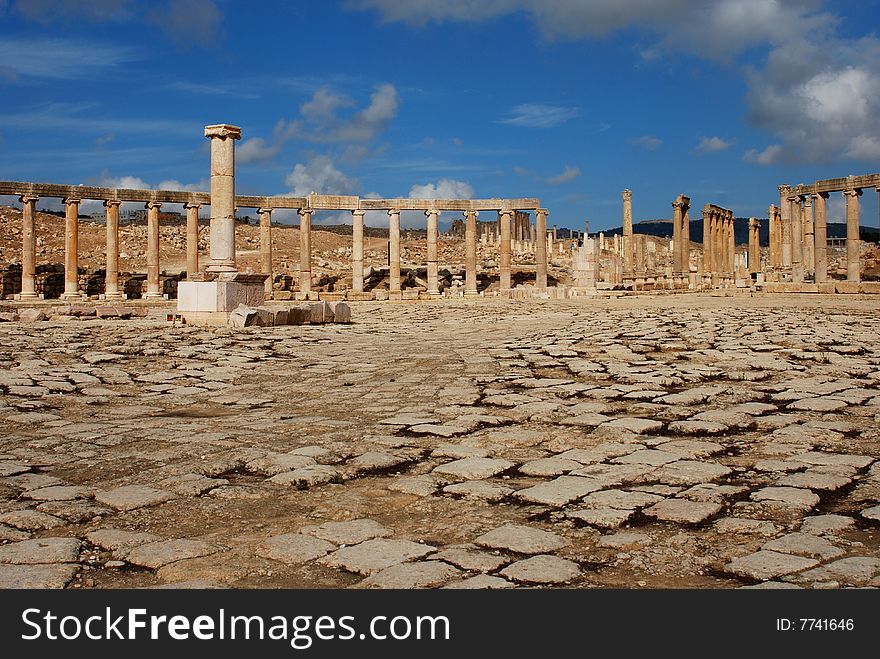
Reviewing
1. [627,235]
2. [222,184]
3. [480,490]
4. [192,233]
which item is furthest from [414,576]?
[627,235]

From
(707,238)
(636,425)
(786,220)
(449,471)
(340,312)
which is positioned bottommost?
(449,471)

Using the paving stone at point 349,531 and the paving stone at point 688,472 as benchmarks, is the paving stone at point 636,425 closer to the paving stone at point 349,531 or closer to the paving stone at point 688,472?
the paving stone at point 688,472

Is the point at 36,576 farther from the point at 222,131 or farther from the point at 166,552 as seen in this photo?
the point at 222,131

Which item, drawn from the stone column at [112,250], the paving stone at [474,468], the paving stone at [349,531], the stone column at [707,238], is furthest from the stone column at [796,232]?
the paving stone at [349,531]

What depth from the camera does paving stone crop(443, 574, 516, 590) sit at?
2.85 metres

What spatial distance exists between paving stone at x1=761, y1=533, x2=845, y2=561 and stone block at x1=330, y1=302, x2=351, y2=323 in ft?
49.0

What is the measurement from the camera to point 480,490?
4.20 meters

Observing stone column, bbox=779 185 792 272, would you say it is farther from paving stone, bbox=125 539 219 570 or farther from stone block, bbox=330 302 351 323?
paving stone, bbox=125 539 219 570

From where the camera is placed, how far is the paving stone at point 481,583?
9.35 ft

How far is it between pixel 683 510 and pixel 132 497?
111 inches

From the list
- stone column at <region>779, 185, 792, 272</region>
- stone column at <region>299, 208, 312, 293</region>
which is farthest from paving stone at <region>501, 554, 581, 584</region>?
stone column at <region>779, 185, 792, 272</region>
